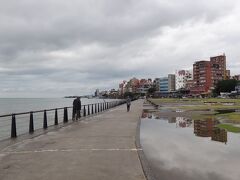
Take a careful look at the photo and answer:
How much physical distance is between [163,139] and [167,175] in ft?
22.3

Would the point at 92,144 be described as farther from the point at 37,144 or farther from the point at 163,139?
the point at 163,139

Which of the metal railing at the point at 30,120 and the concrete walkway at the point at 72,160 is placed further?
the metal railing at the point at 30,120

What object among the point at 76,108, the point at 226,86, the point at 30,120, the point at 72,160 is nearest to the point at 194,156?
the point at 72,160

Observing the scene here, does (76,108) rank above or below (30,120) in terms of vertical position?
above

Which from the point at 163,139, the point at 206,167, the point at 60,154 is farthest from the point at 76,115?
the point at 206,167

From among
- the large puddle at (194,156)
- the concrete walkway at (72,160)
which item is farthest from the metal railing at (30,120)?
the large puddle at (194,156)

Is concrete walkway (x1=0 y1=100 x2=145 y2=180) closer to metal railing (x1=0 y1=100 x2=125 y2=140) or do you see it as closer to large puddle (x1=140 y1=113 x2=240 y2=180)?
large puddle (x1=140 y1=113 x2=240 y2=180)

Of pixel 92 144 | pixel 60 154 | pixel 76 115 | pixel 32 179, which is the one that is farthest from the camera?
pixel 76 115

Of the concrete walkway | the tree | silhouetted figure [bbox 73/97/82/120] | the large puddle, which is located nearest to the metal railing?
silhouetted figure [bbox 73/97/82/120]

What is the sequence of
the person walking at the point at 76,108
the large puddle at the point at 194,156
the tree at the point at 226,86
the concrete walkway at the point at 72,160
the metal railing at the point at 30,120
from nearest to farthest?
the concrete walkway at the point at 72,160
the large puddle at the point at 194,156
the metal railing at the point at 30,120
the person walking at the point at 76,108
the tree at the point at 226,86

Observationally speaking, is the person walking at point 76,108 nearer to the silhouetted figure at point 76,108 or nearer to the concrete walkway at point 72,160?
the silhouetted figure at point 76,108

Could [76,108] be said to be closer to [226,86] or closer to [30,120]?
[30,120]

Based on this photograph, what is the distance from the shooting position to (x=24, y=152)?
10852 mm

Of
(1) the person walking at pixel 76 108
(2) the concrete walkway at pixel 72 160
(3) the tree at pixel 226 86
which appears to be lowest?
(2) the concrete walkway at pixel 72 160
